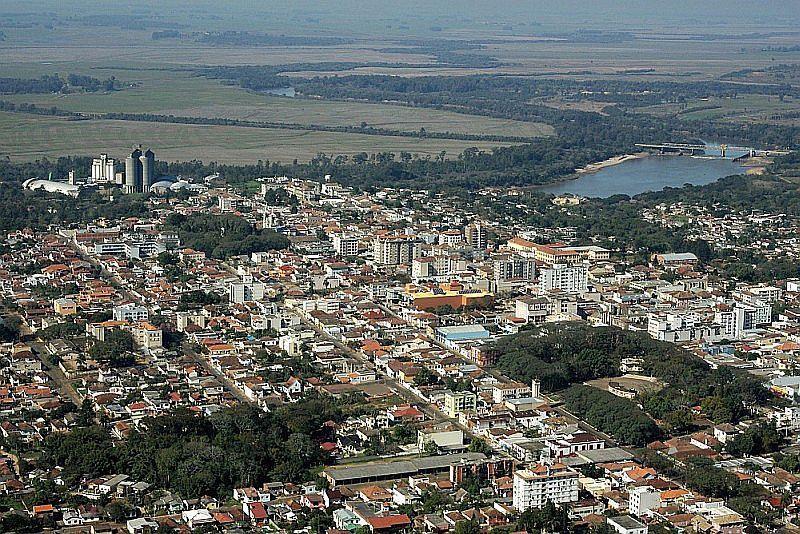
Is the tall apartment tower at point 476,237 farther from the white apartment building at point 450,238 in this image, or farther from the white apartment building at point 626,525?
the white apartment building at point 626,525

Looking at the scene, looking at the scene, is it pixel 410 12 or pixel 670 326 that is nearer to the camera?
pixel 670 326

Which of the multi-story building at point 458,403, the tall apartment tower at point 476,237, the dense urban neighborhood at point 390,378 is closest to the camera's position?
the dense urban neighborhood at point 390,378

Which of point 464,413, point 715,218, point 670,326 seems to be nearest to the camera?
point 464,413

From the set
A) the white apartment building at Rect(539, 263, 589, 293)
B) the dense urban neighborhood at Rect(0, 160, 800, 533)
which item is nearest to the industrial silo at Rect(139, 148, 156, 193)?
the dense urban neighborhood at Rect(0, 160, 800, 533)

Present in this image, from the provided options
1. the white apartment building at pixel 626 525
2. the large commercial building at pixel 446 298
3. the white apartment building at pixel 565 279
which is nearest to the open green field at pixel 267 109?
the white apartment building at pixel 565 279

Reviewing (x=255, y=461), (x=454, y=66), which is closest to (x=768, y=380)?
(x=255, y=461)

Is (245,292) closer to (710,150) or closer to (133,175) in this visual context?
(133,175)

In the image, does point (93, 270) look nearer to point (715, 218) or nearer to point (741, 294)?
point (741, 294)
